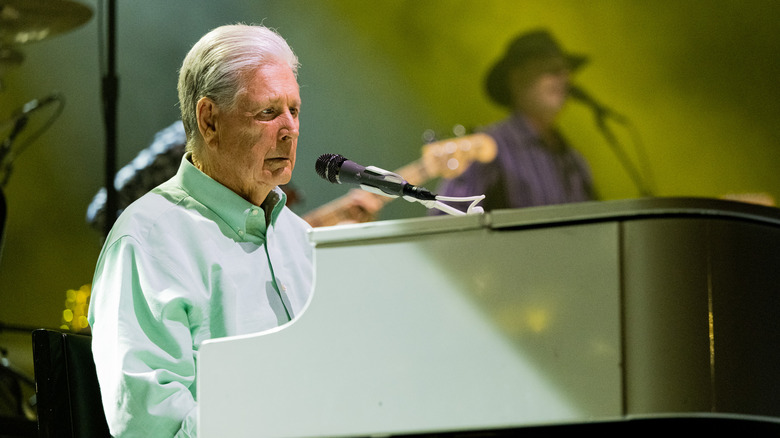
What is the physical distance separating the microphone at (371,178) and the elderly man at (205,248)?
22 centimetres

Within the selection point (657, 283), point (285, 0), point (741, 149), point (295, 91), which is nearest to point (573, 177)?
point (741, 149)

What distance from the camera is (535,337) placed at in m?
1.32

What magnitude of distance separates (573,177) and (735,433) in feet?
11.5

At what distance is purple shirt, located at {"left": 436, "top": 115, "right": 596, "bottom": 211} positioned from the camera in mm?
4973

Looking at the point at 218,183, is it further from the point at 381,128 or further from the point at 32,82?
the point at 32,82

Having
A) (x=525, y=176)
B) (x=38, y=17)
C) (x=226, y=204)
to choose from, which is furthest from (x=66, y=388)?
(x=525, y=176)

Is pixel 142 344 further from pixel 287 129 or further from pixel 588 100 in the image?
pixel 588 100

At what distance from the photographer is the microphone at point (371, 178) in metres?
1.89

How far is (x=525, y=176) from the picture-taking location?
501cm

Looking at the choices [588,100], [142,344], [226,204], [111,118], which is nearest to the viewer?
[142,344]

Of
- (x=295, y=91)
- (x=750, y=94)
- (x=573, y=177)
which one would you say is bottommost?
(x=573, y=177)

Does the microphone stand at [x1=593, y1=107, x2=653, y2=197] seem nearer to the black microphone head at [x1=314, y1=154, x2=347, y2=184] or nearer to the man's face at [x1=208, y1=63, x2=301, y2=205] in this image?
the man's face at [x1=208, y1=63, x2=301, y2=205]

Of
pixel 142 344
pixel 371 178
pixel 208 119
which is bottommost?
pixel 142 344

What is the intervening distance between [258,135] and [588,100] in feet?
10.8
